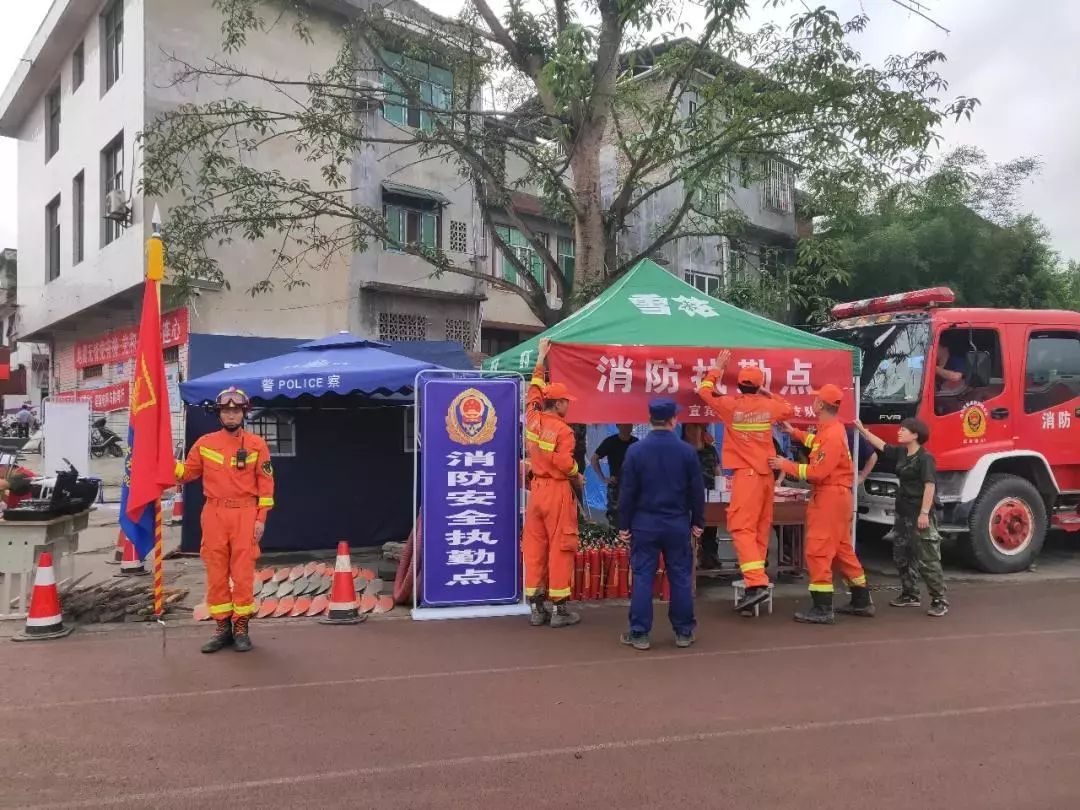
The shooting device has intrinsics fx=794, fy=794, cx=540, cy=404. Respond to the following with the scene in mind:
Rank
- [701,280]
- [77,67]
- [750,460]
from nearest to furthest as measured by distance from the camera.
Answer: [750,460], [77,67], [701,280]

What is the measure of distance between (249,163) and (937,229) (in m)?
14.4

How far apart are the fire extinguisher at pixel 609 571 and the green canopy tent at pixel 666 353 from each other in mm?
1309

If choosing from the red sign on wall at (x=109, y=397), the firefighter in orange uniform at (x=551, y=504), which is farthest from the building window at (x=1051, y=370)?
the red sign on wall at (x=109, y=397)

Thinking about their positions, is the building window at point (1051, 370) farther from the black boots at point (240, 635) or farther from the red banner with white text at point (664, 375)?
the black boots at point (240, 635)

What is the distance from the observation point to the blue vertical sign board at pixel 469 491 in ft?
21.2

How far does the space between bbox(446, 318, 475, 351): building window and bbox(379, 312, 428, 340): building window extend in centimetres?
60

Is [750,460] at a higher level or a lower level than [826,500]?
higher

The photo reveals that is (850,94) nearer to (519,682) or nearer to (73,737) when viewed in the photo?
(519,682)

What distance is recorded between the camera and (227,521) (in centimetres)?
545

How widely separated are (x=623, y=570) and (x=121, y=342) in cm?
1333

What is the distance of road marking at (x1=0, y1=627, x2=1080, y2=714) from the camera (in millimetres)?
4551

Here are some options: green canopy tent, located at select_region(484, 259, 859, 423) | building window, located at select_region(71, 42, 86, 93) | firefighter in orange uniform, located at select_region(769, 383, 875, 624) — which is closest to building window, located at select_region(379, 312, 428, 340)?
building window, located at select_region(71, 42, 86, 93)

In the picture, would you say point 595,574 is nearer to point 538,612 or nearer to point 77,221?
point 538,612

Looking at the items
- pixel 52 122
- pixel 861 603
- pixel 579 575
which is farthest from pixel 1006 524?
pixel 52 122
